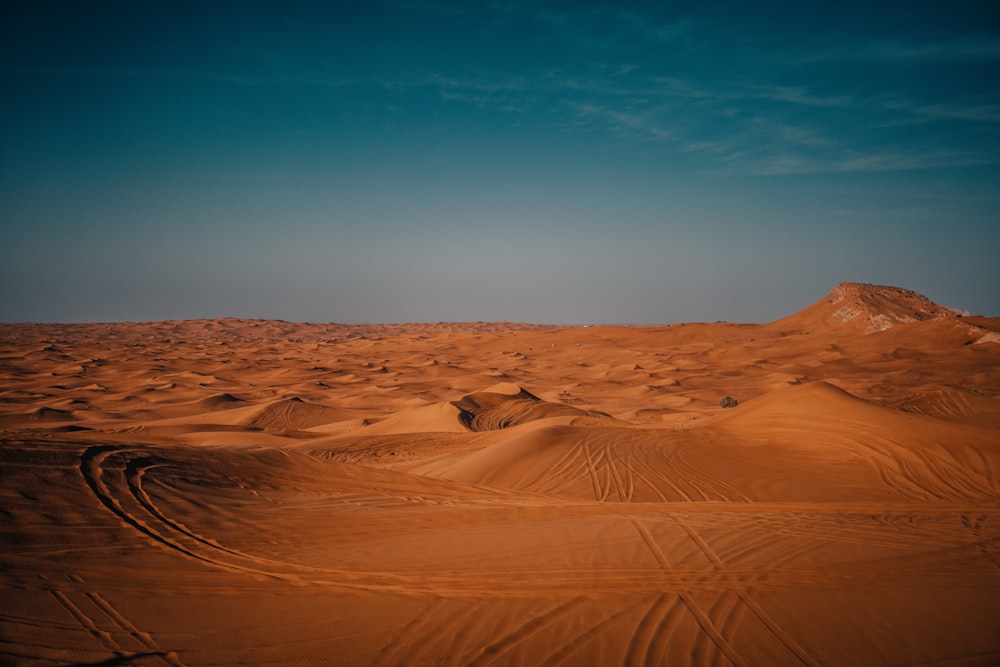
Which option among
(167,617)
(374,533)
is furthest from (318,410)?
(167,617)

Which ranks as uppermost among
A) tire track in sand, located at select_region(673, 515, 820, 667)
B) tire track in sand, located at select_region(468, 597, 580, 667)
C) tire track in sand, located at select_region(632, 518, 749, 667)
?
tire track in sand, located at select_region(673, 515, 820, 667)

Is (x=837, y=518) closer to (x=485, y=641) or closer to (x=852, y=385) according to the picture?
(x=485, y=641)

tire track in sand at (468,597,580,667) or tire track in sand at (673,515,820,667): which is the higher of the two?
tire track in sand at (673,515,820,667)

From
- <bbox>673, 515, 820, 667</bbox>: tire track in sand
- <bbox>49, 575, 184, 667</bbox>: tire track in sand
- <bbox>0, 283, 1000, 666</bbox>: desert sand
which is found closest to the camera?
<bbox>49, 575, 184, 667</bbox>: tire track in sand

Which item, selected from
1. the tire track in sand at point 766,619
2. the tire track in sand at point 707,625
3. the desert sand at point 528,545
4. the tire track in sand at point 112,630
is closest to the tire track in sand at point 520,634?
the desert sand at point 528,545

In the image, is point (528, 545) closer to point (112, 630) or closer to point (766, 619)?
point (766, 619)

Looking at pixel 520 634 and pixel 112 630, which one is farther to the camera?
pixel 520 634

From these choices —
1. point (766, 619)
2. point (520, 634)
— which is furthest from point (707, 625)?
point (520, 634)

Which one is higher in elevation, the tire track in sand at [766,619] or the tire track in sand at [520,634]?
the tire track in sand at [766,619]

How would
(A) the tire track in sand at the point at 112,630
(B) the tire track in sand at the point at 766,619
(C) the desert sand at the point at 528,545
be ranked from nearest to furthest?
(A) the tire track in sand at the point at 112,630 → (B) the tire track in sand at the point at 766,619 → (C) the desert sand at the point at 528,545

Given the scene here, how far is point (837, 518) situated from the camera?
7914 millimetres

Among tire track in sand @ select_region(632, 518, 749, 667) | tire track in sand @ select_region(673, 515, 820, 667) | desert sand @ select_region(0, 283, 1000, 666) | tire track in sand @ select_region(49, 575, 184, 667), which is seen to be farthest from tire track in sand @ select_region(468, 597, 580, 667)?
tire track in sand @ select_region(49, 575, 184, 667)

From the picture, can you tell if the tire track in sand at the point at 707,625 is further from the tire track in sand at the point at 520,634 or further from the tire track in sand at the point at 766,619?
the tire track in sand at the point at 520,634

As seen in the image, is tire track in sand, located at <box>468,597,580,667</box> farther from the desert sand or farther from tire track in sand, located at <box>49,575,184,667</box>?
tire track in sand, located at <box>49,575,184,667</box>
